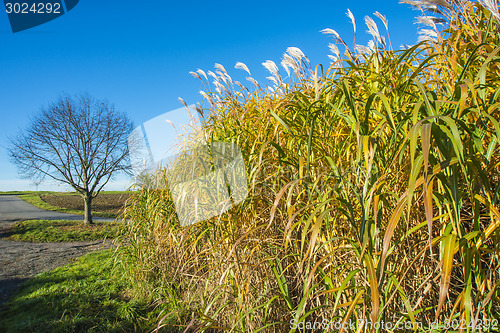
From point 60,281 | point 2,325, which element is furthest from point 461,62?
point 60,281

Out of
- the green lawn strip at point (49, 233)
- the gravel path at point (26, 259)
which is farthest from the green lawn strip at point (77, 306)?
the green lawn strip at point (49, 233)

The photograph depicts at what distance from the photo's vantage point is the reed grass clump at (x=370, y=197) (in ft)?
3.37

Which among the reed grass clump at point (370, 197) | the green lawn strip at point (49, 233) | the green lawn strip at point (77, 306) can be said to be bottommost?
the green lawn strip at point (77, 306)

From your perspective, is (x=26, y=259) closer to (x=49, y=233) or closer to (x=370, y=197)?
(x=49, y=233)

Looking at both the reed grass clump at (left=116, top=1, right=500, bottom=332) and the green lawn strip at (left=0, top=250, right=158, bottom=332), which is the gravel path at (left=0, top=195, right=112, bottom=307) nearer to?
the green lawn strip at (left=0, top=250, right=158, bottom=332)

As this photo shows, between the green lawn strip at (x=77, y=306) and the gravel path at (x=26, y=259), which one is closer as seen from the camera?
the green lawn strip at (x=77, y=306)

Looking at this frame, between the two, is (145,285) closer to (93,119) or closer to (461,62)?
(461,62)

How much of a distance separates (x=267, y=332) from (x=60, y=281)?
2.97 m

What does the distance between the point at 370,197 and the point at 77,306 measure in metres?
2.73

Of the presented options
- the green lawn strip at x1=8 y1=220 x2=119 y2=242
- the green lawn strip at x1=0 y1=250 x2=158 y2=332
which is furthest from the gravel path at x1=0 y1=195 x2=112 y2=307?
the green lawn strip at x1=8 y1=220 x2=119 y2=242

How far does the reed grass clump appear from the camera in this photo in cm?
103

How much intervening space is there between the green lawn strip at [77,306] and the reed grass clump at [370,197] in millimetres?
303

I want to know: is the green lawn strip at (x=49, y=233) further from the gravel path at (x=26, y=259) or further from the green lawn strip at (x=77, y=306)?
the green lawn strip at (x=77, y=306)

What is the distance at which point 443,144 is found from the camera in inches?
40.3
